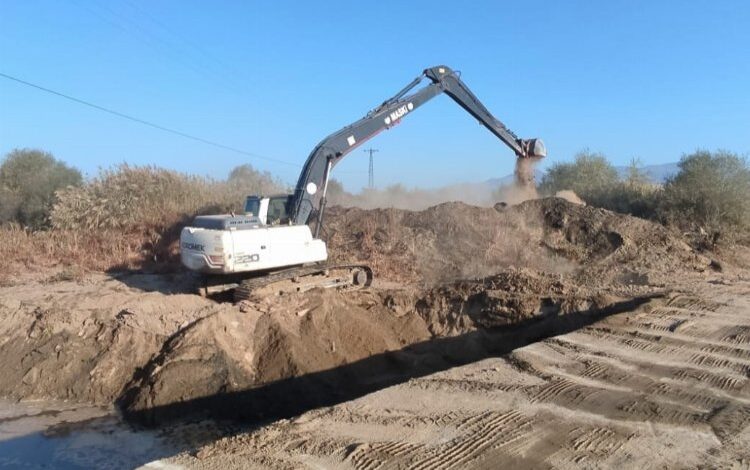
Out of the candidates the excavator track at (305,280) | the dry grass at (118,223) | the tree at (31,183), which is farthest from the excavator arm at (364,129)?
the tree at (31,183)

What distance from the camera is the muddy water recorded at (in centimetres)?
646

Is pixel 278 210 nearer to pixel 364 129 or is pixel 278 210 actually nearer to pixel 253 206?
pixel 253 206

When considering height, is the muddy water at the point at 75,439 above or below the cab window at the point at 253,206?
below

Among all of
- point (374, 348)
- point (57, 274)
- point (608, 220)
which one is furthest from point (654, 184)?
point (57, 274)

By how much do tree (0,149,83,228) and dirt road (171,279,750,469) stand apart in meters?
15.5

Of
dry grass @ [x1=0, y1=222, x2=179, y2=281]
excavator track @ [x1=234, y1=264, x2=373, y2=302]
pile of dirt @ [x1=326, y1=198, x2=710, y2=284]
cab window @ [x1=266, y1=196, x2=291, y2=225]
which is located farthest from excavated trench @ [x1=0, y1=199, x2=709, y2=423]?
cab window @ [x1=266, y1=196, x2=291, y2=225]

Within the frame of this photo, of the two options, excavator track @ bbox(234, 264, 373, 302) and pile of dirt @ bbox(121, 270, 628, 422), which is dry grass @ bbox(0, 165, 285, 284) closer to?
excavator track @ bbox(234, 264, 373, 302)

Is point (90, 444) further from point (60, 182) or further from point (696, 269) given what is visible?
point (60, 182)

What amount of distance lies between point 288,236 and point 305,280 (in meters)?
1.08

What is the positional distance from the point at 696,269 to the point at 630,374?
9240 millimetres

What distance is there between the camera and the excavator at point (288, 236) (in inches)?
395

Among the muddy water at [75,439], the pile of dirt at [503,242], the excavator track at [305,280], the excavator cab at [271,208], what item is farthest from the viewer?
the pile of dirt at [503,242]

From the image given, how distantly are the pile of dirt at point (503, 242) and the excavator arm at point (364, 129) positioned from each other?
2650 mm

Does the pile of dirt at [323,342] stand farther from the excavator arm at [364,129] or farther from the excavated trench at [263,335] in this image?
the excavator arm at [364,129]
